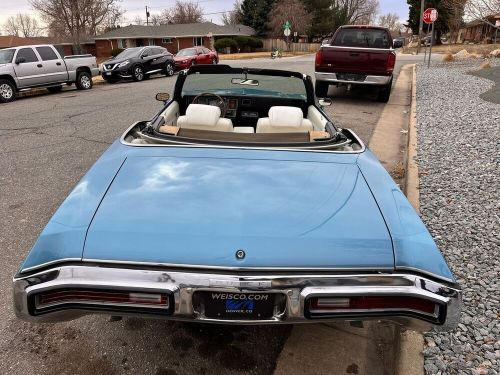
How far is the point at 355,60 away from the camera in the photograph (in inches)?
394

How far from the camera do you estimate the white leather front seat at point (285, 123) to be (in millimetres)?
3209

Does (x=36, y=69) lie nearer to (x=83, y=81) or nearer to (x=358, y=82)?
(x=83, y=81)

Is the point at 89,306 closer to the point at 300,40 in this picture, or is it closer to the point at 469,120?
the point at 469,120

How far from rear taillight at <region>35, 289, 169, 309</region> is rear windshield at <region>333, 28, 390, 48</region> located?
10.2 meters

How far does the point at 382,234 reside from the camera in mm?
1926

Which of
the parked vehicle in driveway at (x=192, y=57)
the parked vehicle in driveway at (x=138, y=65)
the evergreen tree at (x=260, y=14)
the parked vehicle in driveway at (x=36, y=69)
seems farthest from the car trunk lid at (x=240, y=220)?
the evergreen tree at (x=260, y=14)

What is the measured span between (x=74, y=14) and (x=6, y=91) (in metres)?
26.6

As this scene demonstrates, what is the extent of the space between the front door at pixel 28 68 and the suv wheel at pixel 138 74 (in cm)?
469

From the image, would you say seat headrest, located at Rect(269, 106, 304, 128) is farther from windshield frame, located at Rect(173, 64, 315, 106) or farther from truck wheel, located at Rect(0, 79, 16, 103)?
truck wheel, located at Rect(0, 79, 16, 103)

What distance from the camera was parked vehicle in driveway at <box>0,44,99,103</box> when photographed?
41.7ft

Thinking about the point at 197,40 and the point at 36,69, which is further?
the point at 197,40

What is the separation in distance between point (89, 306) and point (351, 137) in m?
2.18


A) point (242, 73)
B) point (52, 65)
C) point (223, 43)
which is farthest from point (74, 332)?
point (223, 43)

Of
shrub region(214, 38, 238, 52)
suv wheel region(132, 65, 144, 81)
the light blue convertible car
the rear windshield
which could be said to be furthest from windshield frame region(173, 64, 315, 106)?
shrub region(214, 38, 238, 52)
